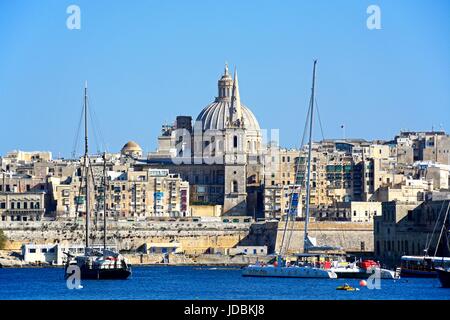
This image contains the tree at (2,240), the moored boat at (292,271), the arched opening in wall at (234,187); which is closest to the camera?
the moored boat at (292,271)

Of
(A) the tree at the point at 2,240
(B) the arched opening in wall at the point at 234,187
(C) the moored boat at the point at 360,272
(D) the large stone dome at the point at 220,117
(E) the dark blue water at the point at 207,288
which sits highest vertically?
(D) the large stone dome at the point at 220,117

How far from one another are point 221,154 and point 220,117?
7832 mm

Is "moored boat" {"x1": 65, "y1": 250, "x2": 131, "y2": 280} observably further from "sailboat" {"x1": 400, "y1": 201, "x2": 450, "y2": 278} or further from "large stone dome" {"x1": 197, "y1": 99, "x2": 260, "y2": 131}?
"large stone dome" {"x1": 197, "y1": 99, "x2": 260, "y2": 131}

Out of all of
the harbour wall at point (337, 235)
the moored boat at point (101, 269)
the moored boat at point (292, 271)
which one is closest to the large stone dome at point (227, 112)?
the harbour wall at point (337, 235)

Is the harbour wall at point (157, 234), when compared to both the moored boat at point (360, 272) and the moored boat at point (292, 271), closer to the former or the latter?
the moored boat at point (292, 271)

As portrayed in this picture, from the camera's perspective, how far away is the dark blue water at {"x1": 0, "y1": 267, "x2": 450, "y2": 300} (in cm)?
4406

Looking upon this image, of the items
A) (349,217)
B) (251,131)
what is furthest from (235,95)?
(349,217)

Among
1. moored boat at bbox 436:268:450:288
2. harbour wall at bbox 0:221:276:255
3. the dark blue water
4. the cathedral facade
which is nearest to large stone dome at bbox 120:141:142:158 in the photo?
the cathedral facade

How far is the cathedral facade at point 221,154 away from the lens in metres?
100

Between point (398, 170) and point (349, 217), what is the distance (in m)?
14.5

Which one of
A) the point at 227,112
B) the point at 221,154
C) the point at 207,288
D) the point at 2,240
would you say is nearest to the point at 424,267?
the point at 207,288

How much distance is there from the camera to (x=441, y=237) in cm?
6512

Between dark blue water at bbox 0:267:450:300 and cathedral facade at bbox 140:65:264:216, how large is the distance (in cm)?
3775
